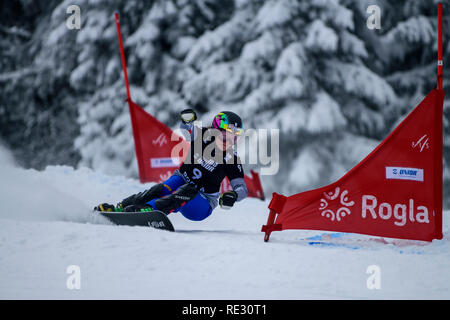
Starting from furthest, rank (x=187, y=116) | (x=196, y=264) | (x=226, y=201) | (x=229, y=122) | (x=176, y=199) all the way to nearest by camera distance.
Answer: (x=187, y=116)
(x=176, y=199)
(x=229, y=122)
(x=226, y=201)
(x=196, y=264)

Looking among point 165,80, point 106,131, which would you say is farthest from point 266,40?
point 106,131

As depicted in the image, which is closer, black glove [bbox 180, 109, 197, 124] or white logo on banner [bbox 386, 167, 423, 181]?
white logo on banner [bbox 386, 167, 423, 181]

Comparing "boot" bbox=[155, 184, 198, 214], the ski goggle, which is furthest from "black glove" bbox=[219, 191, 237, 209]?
the ski goggle

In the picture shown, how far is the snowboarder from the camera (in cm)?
405

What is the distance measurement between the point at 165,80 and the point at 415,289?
9.37 meters

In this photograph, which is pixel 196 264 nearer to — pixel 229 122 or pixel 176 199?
pixel 176 199

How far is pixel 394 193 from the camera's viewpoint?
379 centimetres

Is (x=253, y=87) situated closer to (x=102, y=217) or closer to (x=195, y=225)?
(x=195, y=225)

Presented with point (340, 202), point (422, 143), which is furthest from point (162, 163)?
point (422, 143)

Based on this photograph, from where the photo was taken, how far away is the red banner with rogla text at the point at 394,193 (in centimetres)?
370

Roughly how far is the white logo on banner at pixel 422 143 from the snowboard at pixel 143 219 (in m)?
2.31

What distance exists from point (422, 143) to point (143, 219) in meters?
2.56

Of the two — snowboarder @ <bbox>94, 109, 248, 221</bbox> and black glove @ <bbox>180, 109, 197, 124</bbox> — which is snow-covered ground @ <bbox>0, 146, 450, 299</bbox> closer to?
snowboarder @ <bbox>94, 109, 248, 221</bbox>

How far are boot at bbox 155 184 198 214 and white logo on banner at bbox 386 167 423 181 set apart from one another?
1769 millimetres
